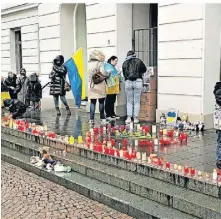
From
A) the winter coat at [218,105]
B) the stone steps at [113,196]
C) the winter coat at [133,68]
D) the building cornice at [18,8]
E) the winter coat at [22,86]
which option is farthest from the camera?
the building cornice at [18,8]

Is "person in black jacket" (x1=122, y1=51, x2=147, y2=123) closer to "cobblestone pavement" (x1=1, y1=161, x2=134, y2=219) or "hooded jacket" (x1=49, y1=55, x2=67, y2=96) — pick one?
"hooded jacket" (x1=49, y1=55, x2=67, y2=96)

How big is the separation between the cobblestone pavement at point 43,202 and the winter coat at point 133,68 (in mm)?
3447

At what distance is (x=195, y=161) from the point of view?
6.18 metres

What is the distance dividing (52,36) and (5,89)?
8.93ft

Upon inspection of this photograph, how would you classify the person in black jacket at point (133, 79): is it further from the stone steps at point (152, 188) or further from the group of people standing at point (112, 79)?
the stone steps at point (152, 188)

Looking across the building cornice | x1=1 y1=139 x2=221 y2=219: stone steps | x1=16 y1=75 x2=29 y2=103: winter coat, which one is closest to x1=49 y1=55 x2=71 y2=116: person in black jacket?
x1=16 y1=75 x2=29 y2=103: winter coat

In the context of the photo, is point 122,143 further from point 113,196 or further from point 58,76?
point 58,76

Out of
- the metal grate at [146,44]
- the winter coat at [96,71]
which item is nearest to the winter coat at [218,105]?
the winter coat at [96,71]

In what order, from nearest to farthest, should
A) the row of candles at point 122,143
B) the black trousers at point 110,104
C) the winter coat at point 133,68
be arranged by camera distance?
the row of candles at point 122,143
the winter coat at point 133,68
the black trousers at point 110,104

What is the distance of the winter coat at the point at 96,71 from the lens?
921 cm

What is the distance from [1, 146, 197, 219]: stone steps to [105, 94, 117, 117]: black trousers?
3506mm

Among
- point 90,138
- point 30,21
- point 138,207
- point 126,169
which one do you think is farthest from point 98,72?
point 30,21

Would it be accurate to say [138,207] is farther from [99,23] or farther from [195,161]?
[99,23]

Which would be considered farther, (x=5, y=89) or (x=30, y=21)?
(x=30, y=21)
